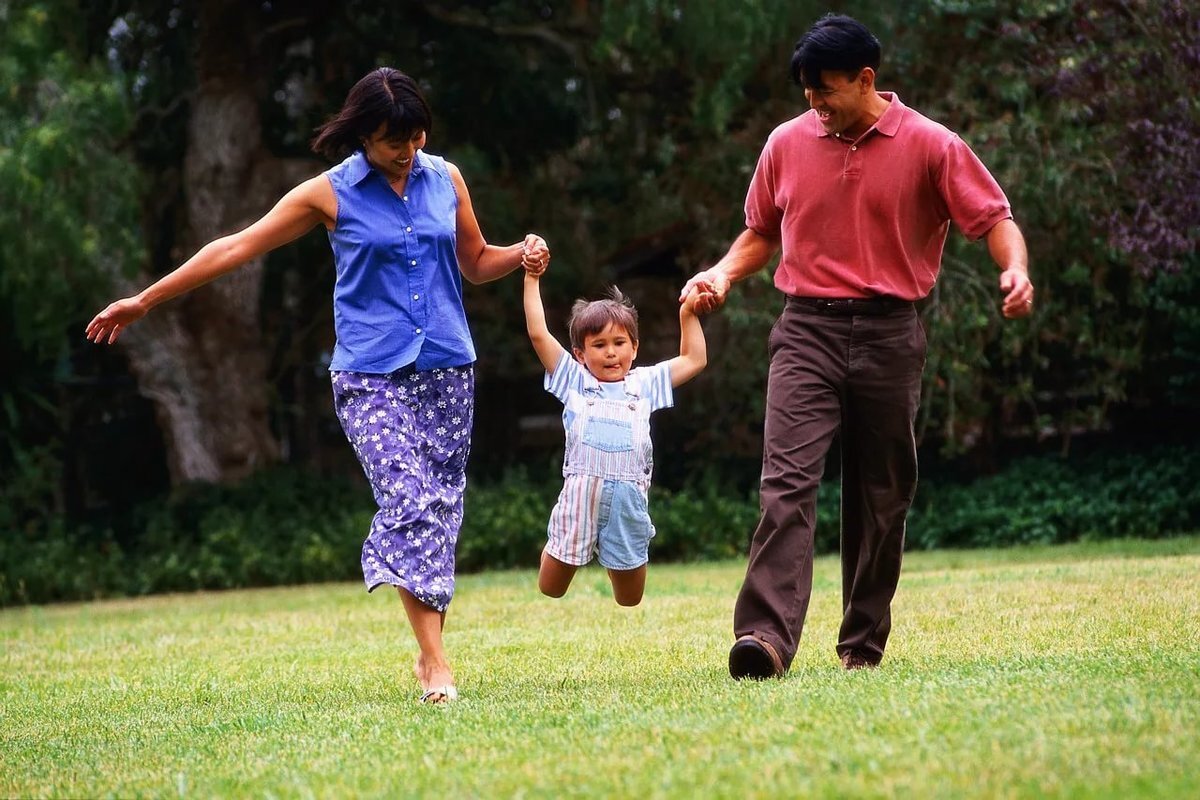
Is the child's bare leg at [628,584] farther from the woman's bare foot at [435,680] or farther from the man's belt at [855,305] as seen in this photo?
the man's belt at [855,305]

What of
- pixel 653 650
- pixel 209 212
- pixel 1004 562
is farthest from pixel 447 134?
pixel 653 650

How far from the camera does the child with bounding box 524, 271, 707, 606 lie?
643 cm

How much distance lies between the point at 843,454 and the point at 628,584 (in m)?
1.16

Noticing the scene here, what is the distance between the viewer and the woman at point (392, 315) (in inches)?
226

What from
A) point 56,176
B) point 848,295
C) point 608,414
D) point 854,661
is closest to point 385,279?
point 608,414

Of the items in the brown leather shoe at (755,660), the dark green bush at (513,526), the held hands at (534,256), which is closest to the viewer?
the brown leather shoe at (755,660)

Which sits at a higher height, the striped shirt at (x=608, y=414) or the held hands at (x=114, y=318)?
the held hands at (x=114, y=318)

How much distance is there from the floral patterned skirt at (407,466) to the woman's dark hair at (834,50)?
63.5 inches

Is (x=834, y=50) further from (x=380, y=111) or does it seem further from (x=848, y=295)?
Answer: (x=380, y=111)

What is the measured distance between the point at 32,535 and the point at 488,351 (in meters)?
5.33

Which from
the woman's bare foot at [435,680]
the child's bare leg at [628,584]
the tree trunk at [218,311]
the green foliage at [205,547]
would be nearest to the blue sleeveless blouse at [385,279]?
the woman's bare foot at [435,680]

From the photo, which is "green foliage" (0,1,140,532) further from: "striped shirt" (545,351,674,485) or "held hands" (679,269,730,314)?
"held hands" (679,269,730,314)

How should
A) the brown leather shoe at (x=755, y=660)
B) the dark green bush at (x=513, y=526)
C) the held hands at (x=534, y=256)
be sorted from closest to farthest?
the brown leather shoe at (x=755, y=660), the held hands at (x=534, y=256), the dark green bush at (x=513, y=526)

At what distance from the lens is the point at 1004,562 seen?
43.6 ft
